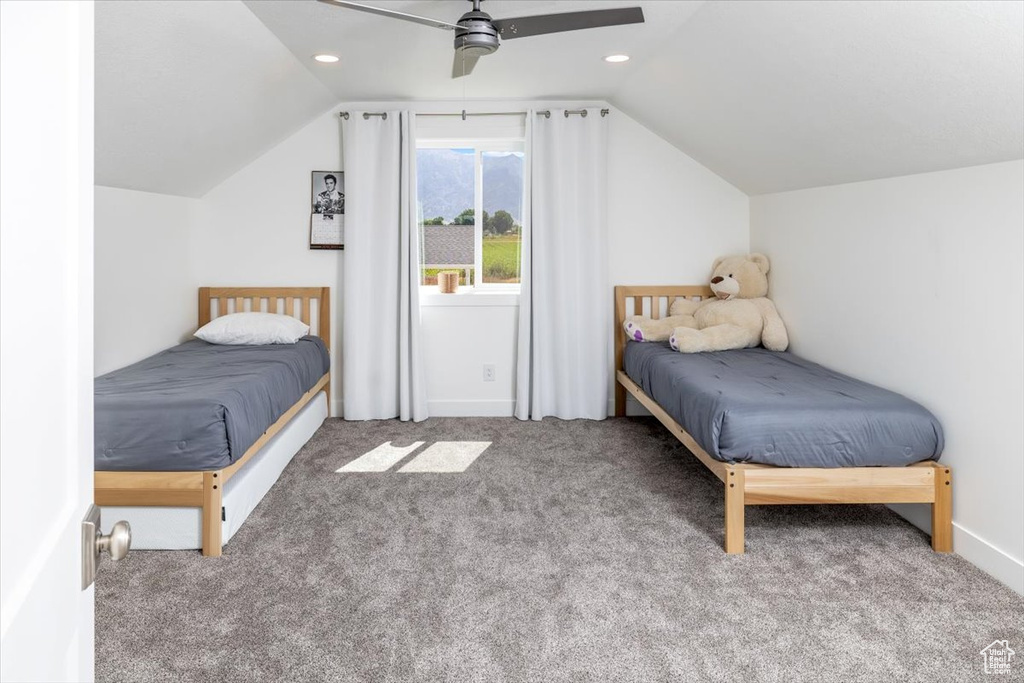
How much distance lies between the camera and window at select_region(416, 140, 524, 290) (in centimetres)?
503

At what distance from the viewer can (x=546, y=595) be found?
237 centimetres

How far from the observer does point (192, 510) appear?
268 cm

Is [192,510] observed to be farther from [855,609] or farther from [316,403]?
[855,609]

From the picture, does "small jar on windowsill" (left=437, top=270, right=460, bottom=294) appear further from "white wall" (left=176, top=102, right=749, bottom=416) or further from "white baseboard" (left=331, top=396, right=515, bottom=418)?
"white baseboard" (left=331, top=396, right=515, bottom=418)

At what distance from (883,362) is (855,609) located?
4.49 ft

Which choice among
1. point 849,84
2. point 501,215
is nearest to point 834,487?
point 849,84

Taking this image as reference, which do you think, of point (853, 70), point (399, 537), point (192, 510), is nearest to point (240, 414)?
point (192, 510)

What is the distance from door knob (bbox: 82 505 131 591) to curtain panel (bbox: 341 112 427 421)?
12.8ft

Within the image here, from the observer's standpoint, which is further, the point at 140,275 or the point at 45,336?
the point at 140,275

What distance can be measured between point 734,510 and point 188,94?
2950mm

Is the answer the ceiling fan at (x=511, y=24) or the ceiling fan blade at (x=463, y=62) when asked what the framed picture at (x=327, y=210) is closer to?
the ceiling fan blade at (x=463, y=62)

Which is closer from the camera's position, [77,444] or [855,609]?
[77,444]

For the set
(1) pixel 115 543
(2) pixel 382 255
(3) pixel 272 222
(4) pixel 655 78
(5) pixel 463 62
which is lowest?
(1) pixel 115 543

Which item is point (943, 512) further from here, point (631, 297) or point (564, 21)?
point (631, 297)
